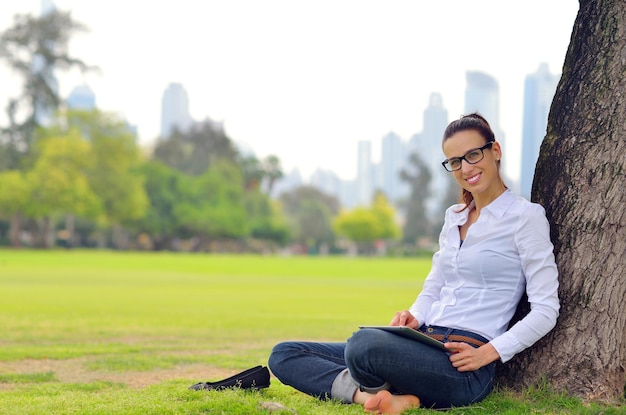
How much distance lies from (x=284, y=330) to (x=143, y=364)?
5158 mm

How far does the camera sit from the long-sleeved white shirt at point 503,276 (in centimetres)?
444

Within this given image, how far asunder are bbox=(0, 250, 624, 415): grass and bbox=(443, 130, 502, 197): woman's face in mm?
1269

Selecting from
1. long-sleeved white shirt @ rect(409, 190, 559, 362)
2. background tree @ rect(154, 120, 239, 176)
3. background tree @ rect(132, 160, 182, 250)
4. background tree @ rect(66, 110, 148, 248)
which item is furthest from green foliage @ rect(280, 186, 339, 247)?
long-sleeved white shirt @ rect(409, 190, 559, 362)

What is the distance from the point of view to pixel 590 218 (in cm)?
486

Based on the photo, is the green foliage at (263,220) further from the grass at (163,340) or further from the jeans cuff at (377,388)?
the jeans cuff at (377,388)

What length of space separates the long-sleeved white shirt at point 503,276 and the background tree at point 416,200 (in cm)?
11561

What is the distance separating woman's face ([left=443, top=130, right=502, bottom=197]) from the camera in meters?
4.72

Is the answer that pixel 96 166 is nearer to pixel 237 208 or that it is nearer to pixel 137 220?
pixel 137 220

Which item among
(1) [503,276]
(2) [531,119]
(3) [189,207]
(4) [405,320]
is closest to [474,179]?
(1) [503,276]

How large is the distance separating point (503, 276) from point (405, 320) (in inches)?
25.7

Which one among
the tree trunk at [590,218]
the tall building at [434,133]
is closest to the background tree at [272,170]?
the tall building at [434,133]

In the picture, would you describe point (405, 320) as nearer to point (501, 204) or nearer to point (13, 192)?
point (501, 204)

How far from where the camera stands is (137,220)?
78.9 metres

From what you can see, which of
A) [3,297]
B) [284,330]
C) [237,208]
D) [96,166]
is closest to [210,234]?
[237,208]
